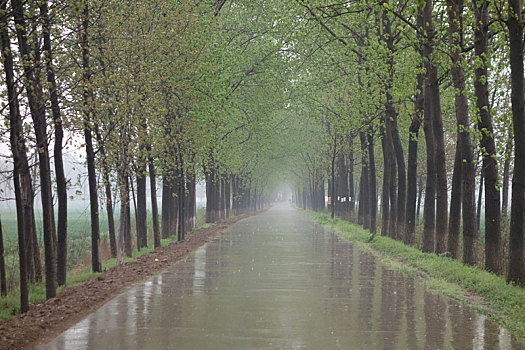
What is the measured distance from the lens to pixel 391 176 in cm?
3002

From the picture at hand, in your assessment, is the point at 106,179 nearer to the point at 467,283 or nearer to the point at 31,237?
the point at 31,237

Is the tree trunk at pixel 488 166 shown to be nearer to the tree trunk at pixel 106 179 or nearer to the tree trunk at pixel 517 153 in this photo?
the tree trunk at pixel 517 153

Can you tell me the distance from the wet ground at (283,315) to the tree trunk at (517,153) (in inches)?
86.4

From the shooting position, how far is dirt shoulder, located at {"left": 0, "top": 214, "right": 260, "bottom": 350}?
30.7 feet

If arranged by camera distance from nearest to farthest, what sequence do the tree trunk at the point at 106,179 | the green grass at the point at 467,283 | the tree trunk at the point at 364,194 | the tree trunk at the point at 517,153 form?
the green grass at the point at 467,283, the tree trunk at the point at 517,153, the tree trunk at the point at 106,179, the tree trunk at the point at 364,194

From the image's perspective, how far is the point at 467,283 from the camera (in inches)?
573

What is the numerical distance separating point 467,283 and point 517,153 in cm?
335

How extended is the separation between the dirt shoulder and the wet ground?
1.29 feet

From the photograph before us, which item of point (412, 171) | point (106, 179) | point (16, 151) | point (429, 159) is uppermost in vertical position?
point (16, 151)

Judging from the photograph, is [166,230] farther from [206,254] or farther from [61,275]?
[61,275]

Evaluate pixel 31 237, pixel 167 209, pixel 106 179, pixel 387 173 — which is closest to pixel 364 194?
pixel 387 173

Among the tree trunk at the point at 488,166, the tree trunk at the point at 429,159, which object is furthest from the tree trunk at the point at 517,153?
the tree trunk at the point at 429,159

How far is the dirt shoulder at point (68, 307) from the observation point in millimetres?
9367

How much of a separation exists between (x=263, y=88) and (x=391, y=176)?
48.7 feet
